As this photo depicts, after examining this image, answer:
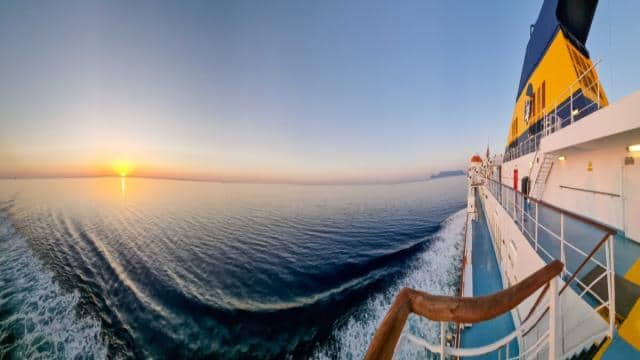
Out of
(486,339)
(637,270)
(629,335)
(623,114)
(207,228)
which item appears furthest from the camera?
(207,228)

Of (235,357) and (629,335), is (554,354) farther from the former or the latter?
(235,357)

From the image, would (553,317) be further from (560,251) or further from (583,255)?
(583,255)

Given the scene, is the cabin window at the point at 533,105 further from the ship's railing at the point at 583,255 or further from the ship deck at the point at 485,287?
the ship's railing at the point at 583,255

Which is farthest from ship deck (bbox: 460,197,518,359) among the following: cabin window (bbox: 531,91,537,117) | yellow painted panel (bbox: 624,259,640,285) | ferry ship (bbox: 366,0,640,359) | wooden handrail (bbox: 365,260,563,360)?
cabin window (bbox: 531,91,537,117)

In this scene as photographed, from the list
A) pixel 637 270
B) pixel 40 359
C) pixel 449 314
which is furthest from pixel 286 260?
pixel 449 314

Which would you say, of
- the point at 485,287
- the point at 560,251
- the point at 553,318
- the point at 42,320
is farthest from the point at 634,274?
the point at 42,320

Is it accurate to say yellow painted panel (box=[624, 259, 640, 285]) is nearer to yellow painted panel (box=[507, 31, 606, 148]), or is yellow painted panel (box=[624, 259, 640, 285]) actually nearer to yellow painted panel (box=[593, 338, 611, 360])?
yellow painted panel (box=[593, 338, 611, 360])
